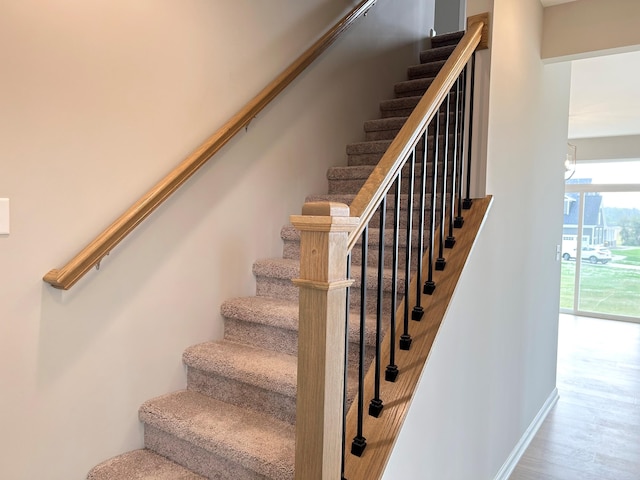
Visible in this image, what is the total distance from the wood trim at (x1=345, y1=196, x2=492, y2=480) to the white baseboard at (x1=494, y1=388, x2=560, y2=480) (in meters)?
1.36

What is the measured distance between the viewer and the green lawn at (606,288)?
706cm

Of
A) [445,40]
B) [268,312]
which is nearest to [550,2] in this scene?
[445,40]

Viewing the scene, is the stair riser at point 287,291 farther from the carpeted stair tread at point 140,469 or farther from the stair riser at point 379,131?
the stair riser at point 379,131

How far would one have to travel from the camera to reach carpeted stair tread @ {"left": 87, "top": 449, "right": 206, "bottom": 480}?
72.7 inches

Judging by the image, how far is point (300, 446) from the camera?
49.0 inches

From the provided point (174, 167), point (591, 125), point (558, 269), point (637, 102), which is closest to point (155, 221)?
point (174, 167)

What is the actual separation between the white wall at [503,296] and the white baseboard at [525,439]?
5cm

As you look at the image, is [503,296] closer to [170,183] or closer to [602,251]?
[170,183]

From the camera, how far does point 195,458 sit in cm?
188

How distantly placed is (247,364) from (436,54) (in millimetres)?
3281

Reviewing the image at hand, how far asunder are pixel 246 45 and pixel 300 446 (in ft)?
6.69

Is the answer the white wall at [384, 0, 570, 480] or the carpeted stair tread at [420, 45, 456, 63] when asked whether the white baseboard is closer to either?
the white wall at [384, 0, 570, 480]

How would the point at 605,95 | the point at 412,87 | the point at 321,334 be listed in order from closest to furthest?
the point at 321,334
the point at 412,87
the point at 605,95

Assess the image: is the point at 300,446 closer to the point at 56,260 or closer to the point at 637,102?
the point at 56,260
